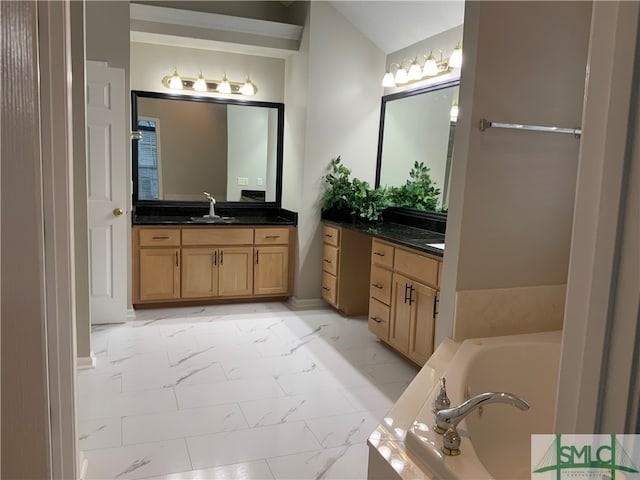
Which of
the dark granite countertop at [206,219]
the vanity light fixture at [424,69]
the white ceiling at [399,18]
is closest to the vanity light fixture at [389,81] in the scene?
the vanity light fixture at [424,69]

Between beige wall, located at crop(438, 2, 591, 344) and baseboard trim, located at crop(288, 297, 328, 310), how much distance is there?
8.34 ft

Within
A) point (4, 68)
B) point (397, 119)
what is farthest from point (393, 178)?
point (4, 68)

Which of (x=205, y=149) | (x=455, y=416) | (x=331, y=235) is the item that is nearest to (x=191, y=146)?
(x=205, y=149)

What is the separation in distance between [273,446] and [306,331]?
69.7 inches

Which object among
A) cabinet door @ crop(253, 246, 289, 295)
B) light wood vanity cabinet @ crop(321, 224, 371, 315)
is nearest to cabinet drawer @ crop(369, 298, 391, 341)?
light wood vanity cabinet @ crop(321, 224, 371, 315)

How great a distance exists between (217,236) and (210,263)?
0.25 meters

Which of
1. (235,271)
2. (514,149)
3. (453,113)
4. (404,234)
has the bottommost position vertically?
(235,271)

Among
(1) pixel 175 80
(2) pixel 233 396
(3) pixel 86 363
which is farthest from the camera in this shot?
(1) pixel 175 80

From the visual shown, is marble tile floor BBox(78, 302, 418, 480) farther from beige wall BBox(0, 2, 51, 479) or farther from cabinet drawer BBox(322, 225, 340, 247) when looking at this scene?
beige wall BBox(0, 2, 51, 479)

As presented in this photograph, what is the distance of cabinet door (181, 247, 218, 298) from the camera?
461 cm

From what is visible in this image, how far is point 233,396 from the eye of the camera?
9.66 ft

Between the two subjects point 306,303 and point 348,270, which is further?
point 306,303

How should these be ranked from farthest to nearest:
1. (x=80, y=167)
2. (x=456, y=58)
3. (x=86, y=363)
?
1. (x=456, y=58)
2. (x=86, y=363)
3. (x=80, y=167)

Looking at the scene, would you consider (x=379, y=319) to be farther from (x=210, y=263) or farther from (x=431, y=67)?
(x=431, y=67)
